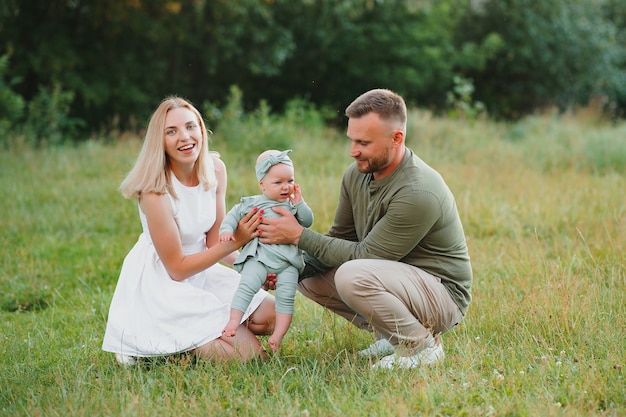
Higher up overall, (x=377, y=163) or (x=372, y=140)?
(x=372, y=140)

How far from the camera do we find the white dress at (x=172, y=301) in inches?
168

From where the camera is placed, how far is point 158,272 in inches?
175

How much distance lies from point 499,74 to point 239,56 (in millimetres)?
8440

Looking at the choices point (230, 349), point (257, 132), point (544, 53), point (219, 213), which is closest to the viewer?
point (230, 349)

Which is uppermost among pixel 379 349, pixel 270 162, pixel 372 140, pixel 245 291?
pixel 372 140

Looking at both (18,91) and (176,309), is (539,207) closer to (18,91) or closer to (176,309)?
(176,309)

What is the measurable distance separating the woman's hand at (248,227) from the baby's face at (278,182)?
13cm

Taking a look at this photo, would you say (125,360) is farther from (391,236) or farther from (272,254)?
(391,236)

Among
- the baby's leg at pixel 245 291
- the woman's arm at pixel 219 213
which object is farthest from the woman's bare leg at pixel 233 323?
the woman's arm at pixel 219 213

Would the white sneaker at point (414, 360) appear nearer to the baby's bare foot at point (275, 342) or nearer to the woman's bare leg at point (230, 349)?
the baby's bare foot at point (275, 342)

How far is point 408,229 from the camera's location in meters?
4.09

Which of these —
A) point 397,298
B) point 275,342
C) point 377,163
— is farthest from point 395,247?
point 275,342

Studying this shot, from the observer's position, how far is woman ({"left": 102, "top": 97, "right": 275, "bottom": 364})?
427 centimetres

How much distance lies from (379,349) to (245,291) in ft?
2.91
